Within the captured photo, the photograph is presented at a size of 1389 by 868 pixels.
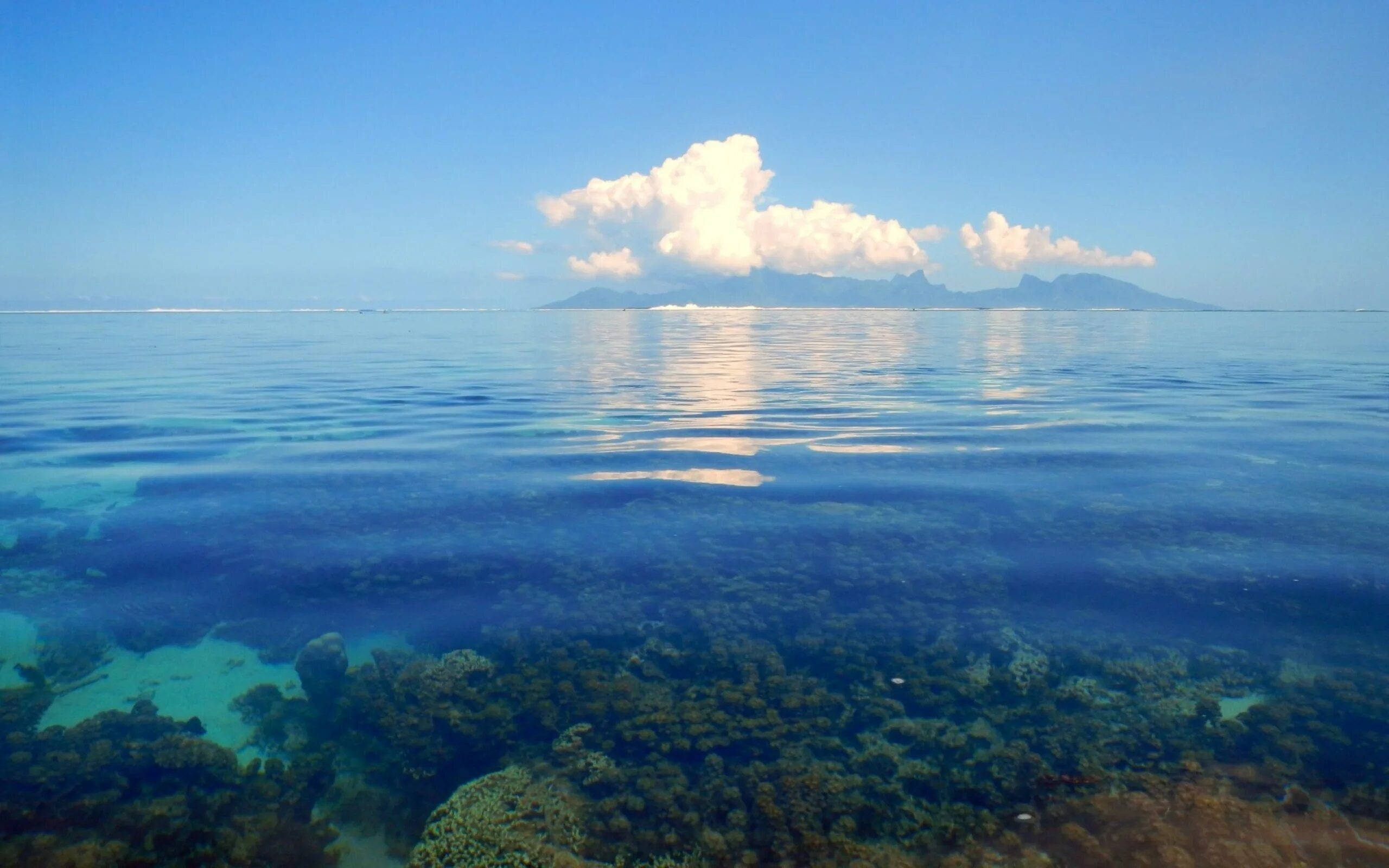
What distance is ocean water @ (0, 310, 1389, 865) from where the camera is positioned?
463 centimetres

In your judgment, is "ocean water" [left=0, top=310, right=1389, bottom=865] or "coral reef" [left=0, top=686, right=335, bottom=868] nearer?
"coral reef" [left=0, top=686, right=335, bottom=868]

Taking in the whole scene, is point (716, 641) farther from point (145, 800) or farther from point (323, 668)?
point (145, 800)

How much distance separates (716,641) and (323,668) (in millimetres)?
3365

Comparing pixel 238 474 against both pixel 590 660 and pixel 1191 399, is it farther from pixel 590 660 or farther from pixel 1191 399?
pixel 1191 399

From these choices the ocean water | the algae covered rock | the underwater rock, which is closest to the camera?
the algae covered rock

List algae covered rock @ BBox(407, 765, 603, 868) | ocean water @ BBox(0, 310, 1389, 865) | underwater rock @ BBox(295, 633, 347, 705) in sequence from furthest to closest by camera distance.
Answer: underwater rock @ BBox(295, 633, 347, 705)
ocean water @ BBox(0, 310, 1389, 865)
algae covered rock @ BBox(407, 765, 603, 868)

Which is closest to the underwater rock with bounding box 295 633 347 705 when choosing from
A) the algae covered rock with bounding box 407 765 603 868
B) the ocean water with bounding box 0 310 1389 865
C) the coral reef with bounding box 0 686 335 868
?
the ocean water with bounding box 0 310 1389 865

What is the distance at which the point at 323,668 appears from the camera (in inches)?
252

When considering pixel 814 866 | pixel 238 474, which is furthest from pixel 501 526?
pixel 814 866

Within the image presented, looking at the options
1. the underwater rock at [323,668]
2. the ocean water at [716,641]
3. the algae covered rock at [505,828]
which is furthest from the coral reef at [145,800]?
the underwater rock at [323,668]

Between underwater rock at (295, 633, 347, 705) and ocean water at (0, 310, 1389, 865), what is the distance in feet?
0.11

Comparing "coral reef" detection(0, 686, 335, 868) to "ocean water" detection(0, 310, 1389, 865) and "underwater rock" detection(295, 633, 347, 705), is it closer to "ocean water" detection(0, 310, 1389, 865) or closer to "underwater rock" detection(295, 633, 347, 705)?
"ocean water" detection(0, 310, 1389, 865)

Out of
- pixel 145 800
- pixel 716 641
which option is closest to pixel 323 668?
pixel 145 800

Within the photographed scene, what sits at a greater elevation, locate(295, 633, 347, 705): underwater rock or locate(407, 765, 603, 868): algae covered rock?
locate(295, 633, 347, 705): underwater rock
